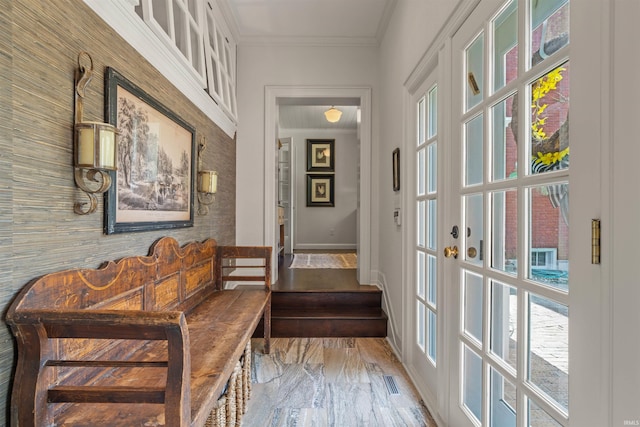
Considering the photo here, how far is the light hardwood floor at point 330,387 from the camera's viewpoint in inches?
72.4

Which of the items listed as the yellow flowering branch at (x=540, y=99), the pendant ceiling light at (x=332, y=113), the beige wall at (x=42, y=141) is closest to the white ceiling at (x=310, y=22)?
the pendant ceiling light at (x=332, y=113)

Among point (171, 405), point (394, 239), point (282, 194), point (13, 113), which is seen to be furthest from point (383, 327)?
point (282, 194)

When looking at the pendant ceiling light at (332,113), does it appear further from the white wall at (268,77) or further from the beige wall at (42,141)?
the beige wall at (42,141)

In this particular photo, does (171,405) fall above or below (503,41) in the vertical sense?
Result: below

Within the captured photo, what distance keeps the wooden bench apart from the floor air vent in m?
1.07

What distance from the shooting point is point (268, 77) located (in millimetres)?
3426

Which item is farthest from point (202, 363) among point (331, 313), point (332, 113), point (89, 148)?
point (332, 113)

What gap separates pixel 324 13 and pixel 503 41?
2129 millimetres

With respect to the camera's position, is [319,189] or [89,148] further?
[319,189]

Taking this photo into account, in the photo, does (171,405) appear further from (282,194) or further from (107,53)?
(282,194)

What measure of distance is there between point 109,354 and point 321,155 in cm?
633

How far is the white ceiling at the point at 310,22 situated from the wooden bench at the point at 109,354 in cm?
239

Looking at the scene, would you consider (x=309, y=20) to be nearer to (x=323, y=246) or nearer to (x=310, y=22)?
(x=310, y=22)

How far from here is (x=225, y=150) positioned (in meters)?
3.02
